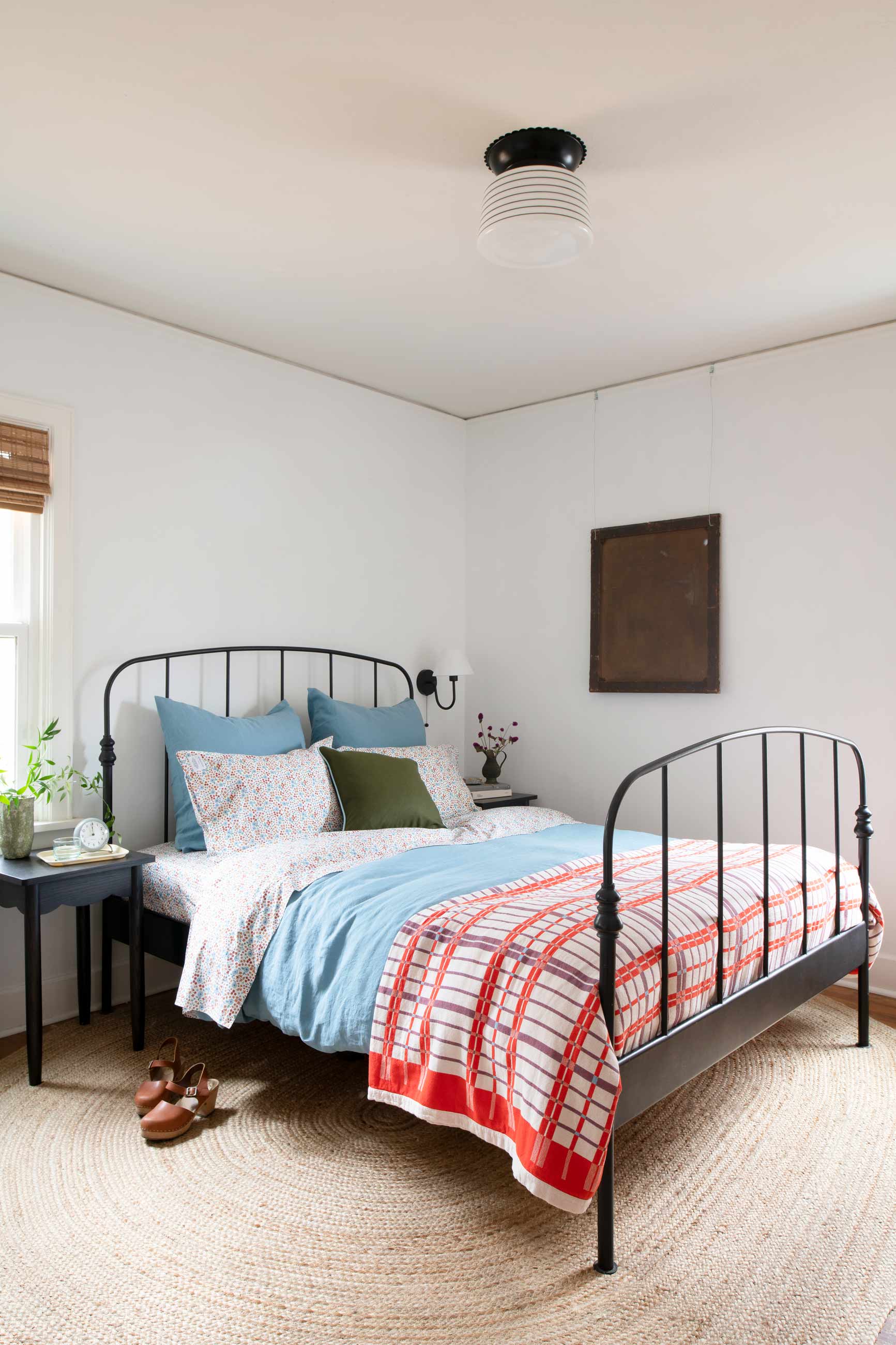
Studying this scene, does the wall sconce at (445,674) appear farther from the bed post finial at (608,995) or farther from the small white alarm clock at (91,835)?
the bed post finial at (608,995)

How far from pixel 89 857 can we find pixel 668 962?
1.77 meters

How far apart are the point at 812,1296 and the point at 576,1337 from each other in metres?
0.48

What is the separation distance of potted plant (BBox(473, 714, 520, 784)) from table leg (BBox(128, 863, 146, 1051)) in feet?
6.32

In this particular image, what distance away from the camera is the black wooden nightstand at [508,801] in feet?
13.4

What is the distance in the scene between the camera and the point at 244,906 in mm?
2514

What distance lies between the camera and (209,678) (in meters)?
3.64

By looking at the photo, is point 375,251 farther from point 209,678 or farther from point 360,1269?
point 360,1269

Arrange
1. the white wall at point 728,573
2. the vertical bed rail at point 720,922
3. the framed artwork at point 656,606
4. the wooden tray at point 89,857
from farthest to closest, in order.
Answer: the framed artwork at point 656,606, the white wall at point 728,573, the wooden tray at point 89,857, the vertical bed rail at point 720,922

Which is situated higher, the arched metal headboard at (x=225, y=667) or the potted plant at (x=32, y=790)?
the arched metal headboard at (x=225, y=667)

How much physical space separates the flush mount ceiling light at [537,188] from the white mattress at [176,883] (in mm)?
2043

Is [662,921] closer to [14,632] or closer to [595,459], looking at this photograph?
[14,632]

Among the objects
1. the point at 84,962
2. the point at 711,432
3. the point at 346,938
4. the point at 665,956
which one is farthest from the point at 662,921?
the point at 711,432

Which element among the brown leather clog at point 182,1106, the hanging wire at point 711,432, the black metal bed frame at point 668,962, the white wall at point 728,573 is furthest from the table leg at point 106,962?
the hanging wire at point 711,432

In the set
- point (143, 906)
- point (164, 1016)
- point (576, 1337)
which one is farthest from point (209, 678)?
point (576, 1337)
